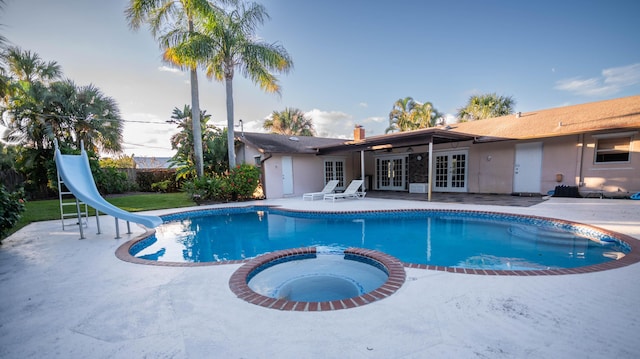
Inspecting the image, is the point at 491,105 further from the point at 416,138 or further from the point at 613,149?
the point at 416,138

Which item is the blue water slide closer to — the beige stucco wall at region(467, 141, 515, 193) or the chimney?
the chimney

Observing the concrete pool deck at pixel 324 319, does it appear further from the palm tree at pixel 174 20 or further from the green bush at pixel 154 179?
the green bush at pixel 154 179

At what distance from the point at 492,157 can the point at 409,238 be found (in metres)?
9.56

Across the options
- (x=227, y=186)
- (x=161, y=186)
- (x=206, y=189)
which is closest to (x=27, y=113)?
(x=161, y=186)

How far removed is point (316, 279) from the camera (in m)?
4.27

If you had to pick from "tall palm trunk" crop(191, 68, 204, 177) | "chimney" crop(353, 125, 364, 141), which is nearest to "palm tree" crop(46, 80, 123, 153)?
"tall palm trunk" crop(191, 68, 204, 177)

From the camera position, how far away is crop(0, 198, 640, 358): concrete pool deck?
2.10 metres

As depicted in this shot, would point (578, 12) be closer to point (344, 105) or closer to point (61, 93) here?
point (344, 105)

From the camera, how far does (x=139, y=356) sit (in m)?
2.10

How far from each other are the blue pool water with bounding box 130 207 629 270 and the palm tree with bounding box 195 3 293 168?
A: 6.47 metres

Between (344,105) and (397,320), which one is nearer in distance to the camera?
(397,320)

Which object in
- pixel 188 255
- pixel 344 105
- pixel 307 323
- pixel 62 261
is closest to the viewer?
pixel 307 323

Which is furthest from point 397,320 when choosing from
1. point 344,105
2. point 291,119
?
point 291,119

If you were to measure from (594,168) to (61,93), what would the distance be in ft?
89.3
